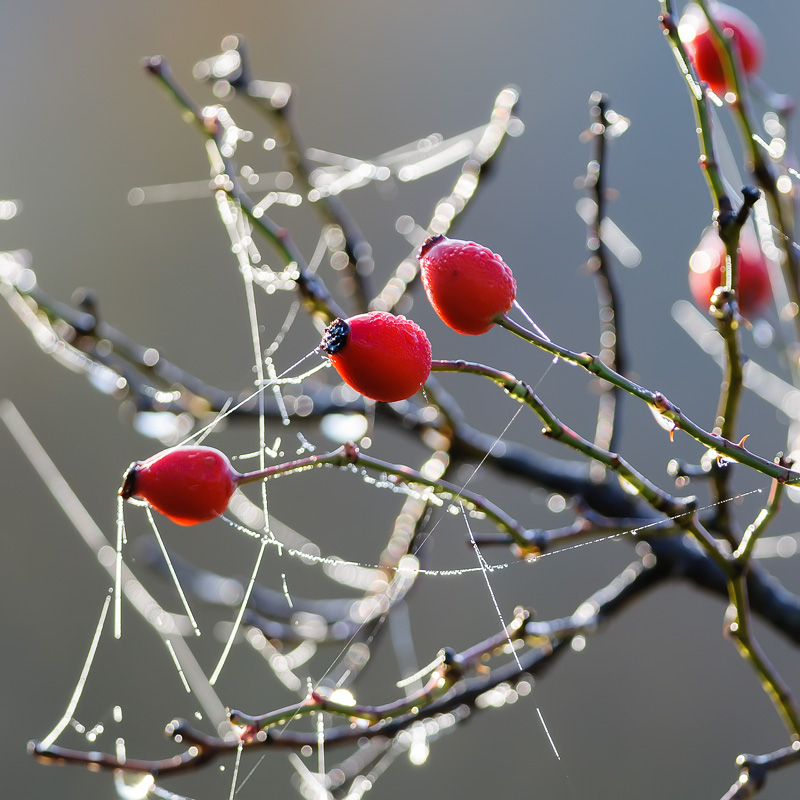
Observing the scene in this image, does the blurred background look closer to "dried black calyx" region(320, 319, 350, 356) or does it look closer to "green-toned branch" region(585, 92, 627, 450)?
"green-toned branch" region(585, 92, 627, 450)

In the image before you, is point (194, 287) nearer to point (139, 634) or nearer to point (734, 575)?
point (139, 634)

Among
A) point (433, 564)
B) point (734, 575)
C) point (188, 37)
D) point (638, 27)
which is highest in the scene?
point (638, 27)

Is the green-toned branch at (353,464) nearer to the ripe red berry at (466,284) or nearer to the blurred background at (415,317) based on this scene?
the ripe red berry at (466,284)

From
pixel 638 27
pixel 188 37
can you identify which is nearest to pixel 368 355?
pixel 638 27

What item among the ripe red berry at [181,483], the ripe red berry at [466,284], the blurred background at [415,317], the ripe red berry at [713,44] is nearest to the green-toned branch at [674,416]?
the ripe red berry at [466,284]

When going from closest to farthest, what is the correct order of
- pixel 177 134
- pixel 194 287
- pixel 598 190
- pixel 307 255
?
pixel 598 190 < pixel 307 255 < pixel 194 287 < pixel 177 134

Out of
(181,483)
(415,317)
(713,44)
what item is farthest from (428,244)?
(415,317)

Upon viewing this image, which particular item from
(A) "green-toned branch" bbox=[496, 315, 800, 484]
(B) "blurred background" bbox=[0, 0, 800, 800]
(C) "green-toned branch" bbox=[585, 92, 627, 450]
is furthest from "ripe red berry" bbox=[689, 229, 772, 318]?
(B) "blurred background" bbox=[0, 0, 800, 800]
